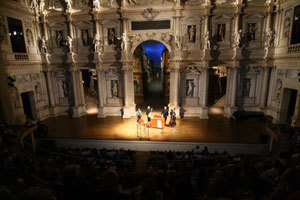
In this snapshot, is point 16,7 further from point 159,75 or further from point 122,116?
point 159,75

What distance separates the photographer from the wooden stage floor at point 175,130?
12.8m

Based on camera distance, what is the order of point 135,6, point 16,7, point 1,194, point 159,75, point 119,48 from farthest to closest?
1. point 159,75
2. point 119,48
3. point 135,6
4. point 16,7
5. point 1,194

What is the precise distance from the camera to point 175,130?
1417cm

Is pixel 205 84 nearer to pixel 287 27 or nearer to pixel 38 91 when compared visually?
pixel 287 27

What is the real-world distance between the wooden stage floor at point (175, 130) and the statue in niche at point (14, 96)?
126 inches

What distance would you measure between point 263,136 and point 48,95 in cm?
2024

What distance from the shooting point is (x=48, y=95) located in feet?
61.2

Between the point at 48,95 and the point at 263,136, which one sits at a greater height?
the point at 48,95

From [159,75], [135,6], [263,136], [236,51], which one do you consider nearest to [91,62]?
[135,6]

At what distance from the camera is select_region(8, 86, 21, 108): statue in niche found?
14133 millimetres

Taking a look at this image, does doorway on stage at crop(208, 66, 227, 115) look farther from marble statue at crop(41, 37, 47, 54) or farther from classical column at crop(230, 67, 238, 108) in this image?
marble statue at crop(41, 37, 47, 54)

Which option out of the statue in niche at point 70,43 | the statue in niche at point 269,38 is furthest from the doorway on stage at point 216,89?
the statue in niche at point 70,43

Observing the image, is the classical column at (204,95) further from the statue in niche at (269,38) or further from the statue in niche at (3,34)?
the statue in niche at (3,34)

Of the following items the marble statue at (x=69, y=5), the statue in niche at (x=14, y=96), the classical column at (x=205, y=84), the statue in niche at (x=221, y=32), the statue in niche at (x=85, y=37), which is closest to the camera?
the statue in niche at (x=14, y=96)
